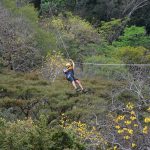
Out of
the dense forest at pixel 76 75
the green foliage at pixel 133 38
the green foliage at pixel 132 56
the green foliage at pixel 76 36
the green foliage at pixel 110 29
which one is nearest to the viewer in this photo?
the dense forest at pixel 76 75

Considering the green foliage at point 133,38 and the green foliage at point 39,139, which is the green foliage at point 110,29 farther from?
the green foliage at point 39,139

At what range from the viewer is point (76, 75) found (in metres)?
25.1

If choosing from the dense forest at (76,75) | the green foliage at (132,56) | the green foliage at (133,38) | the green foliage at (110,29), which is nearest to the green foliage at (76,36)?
the dense forest at (76,75)

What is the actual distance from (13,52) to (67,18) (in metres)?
10.9

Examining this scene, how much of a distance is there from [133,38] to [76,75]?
1064 cm

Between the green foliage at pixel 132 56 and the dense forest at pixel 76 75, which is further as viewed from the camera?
the green foliage at pixel 132 56

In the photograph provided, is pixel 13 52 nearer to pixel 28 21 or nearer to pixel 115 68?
pixel 28 21

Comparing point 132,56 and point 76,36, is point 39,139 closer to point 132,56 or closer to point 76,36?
point 132,56

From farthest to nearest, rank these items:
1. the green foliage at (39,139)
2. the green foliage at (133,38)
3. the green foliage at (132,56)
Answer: the green foliage at (133,38), the green foliage at (132,56), the green foliage at (39,139)

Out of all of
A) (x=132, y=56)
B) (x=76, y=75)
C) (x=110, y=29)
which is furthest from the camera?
(x=110, y=29)

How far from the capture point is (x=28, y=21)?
26.7 m

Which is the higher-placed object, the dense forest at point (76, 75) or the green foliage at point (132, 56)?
the dense forest at point (76, 75)

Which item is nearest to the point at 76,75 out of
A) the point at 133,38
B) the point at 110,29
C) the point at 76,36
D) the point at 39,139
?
the point at 76,36

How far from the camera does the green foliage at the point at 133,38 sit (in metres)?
34.0
